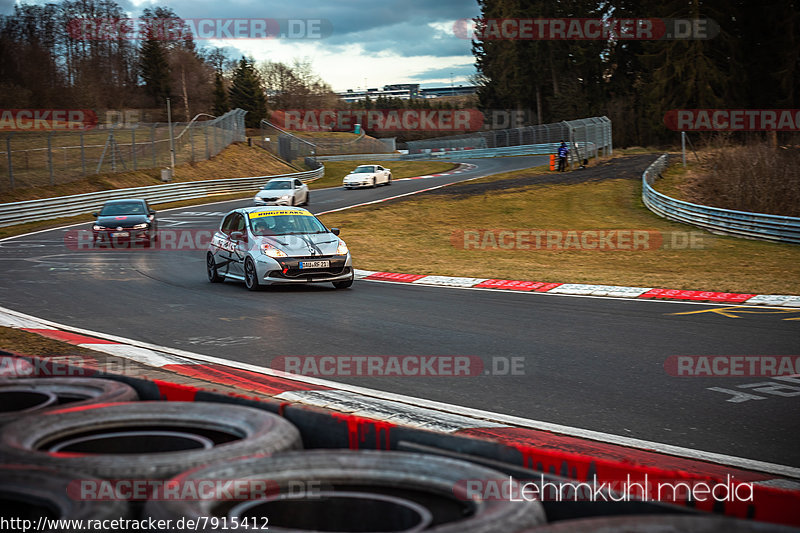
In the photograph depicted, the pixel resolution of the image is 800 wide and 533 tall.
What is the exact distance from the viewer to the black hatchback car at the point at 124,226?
24859 mm

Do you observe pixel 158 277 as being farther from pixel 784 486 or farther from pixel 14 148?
pixel 14 148

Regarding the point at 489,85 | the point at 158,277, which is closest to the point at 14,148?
the point at 158,277

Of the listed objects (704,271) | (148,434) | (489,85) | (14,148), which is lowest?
(704,271)

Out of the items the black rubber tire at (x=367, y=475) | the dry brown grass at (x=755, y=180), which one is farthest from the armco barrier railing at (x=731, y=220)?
the black rubber tire at (x=367, y=475)

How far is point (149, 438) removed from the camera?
396 centimetres

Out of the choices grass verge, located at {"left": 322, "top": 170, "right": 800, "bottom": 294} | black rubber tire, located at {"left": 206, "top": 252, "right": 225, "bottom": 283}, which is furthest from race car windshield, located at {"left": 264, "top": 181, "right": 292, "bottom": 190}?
black rubber tire, located at {"left": 206, "top": 252, "right": 225, "bottom": 283}

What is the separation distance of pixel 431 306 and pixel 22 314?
670cm

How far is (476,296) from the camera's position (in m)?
14.5

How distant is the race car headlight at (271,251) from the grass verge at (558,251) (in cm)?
506

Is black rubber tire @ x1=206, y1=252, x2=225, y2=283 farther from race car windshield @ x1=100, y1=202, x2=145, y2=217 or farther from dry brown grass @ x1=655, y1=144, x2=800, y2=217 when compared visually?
dry brown grass @ x1=655, y1=144, x2=800, y2=217

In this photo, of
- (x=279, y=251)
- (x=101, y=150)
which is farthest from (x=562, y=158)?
(x=279, y=251)
